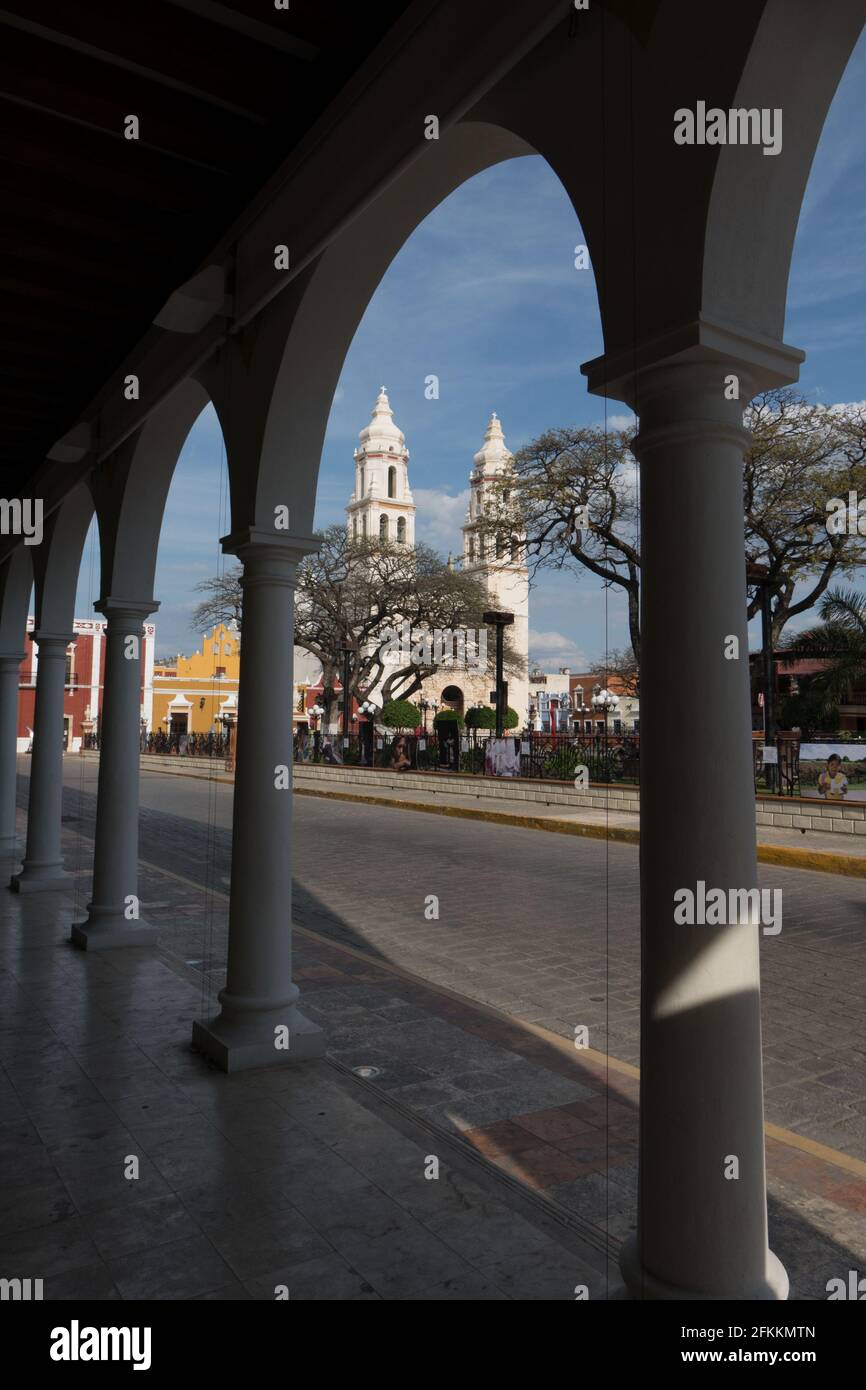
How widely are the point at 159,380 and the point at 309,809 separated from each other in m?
13.6

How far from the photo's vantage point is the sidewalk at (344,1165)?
2547 mm

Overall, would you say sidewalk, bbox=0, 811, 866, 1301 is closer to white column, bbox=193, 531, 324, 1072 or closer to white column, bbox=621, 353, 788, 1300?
white column, bbox=193, 531, 324, 1072

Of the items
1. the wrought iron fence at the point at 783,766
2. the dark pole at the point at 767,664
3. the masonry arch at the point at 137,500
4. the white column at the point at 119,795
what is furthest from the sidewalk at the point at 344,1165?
the dark pole at the point at 767,664

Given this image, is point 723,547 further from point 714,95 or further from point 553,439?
point 553,439

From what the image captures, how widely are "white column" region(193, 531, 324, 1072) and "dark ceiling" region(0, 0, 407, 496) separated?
1.47 metres

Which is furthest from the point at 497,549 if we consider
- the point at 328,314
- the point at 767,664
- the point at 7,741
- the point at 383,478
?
the point at 383,478

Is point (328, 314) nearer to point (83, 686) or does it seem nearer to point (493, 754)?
point (493, 754)

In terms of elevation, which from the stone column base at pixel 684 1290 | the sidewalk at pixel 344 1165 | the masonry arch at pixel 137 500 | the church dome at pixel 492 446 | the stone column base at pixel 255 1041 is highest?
the church dome at pixel 492 446

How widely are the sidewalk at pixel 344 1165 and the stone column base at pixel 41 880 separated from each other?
3401 millimetres

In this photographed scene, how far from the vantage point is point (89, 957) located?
5988 mm

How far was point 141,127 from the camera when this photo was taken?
11.3ft

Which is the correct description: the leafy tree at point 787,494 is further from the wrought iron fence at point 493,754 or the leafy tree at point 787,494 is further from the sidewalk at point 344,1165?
the sidewalk at point 344,1165

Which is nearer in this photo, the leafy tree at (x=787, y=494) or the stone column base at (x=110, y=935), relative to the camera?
the stone column base at (x=110, y=935)
